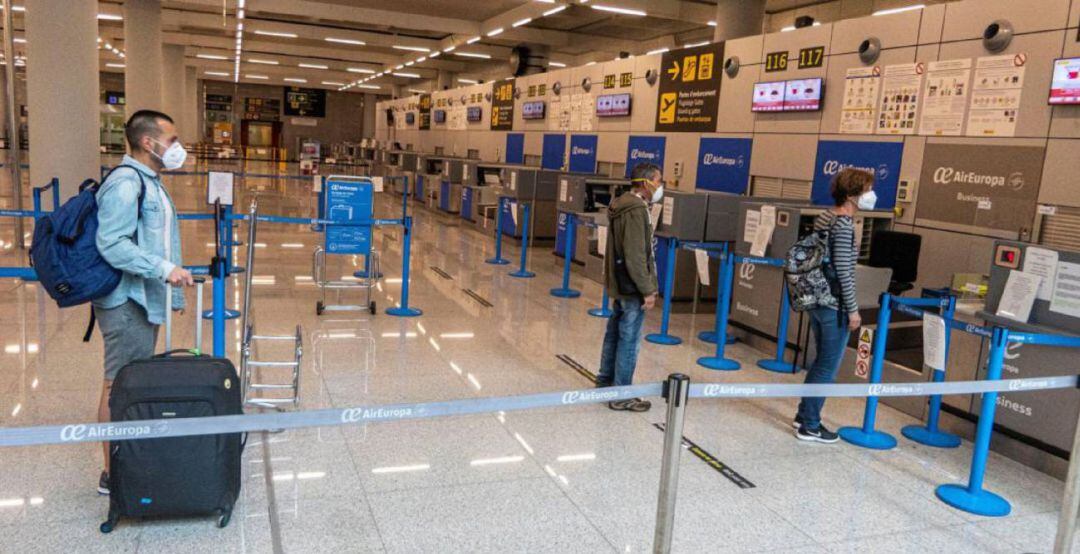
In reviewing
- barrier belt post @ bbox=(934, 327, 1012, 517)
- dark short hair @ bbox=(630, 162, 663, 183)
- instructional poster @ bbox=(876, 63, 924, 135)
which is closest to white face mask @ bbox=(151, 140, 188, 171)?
dark short hair @ bbox=(630, 162, 663, 183)

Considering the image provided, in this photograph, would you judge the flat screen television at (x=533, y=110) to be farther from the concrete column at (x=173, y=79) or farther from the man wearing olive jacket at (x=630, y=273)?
the concrete column at (x=173, y=79)

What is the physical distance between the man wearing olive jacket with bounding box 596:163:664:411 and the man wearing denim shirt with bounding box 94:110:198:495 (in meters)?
2.54

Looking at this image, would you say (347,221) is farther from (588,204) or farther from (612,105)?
(612,105)

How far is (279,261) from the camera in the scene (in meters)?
9.79

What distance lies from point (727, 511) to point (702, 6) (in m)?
14.4

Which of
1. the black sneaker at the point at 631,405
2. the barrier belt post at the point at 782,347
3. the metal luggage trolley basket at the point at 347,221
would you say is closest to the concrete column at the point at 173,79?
the metal luggage trolley basket at the point at 347,221

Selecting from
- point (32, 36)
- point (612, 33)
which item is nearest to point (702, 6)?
point (612, 33)

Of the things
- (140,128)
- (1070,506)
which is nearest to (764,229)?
(1070,506)

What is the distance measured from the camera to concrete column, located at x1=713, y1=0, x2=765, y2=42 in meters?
12.8

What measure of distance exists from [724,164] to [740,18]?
493cm

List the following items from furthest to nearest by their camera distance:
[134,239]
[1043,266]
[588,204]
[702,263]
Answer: [588,204]
[702,263]
[1043,266]
[134,239]

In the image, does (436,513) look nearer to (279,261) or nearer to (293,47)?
(279,261)

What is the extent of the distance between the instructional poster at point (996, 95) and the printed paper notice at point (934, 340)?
264cm

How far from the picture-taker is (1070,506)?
9.71 feet
